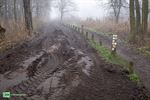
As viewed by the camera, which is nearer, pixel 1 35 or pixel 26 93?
pixel 26 93

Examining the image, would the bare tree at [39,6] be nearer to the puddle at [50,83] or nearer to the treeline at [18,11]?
the treeline at [18,11]

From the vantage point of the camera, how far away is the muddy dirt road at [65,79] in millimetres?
6887

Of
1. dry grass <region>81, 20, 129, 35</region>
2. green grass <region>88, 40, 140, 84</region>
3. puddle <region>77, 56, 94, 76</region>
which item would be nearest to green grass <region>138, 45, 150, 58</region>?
green grass <region>88, 40, 140, 84</region>

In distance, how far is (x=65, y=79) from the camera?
8.31 m

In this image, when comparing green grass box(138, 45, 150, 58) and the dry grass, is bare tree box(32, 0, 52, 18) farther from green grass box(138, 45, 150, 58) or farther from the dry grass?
green grass box(138, 45, 150, 58)

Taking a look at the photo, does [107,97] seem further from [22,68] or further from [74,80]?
[22,68]

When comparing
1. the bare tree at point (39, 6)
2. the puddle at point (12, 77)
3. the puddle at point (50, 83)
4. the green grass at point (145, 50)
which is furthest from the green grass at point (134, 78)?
the bare tree at point (39, 6)

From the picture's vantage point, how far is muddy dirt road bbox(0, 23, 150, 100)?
689 cm

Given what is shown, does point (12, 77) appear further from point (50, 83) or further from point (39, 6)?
point (39, 6)

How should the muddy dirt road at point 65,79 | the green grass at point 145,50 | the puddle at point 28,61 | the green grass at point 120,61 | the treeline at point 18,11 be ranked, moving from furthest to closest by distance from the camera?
the treeline at point 18,11 → the green grass at point 145,50 → the puddle at point 28,61 → the green grass at point 120,61 → the muddy dirt road at point 65,79

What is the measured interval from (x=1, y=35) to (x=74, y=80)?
33.0 ft

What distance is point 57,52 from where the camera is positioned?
1377 cm

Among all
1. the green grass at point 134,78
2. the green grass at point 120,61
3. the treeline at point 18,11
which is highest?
the treeline at point 18,11

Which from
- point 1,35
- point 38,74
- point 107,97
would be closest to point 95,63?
point 38,74
